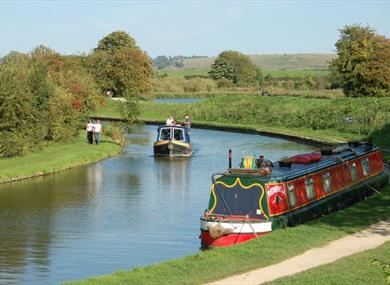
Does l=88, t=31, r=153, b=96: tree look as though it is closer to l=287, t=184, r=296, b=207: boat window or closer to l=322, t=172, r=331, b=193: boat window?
l=322, t=172, r=331, b=193: boat window

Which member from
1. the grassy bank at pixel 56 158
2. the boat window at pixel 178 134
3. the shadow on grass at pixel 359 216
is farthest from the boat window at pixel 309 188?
the boat window at pixel 178 134

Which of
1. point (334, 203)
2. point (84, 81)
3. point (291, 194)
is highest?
point (84, 81)

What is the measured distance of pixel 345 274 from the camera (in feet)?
52.0

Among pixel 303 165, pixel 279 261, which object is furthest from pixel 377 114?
pixel 279 261

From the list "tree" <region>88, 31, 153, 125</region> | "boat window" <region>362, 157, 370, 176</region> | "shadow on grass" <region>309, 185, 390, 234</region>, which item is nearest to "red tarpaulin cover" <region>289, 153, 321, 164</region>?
"shadow on grass" <region>309, 185, 390, 234</region>

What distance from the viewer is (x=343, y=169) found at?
26.8 meters

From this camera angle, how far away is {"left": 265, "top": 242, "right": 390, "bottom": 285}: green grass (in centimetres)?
1530

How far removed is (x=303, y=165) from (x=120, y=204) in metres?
6.69

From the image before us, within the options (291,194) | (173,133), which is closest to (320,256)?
(291,194)

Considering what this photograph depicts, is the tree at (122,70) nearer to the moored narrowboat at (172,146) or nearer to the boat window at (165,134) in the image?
the boat window at (165,134)

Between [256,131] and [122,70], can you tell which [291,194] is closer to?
[256,131]

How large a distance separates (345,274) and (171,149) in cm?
2796

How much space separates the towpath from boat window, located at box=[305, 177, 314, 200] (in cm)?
256

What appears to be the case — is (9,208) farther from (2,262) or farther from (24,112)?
(24,112)
